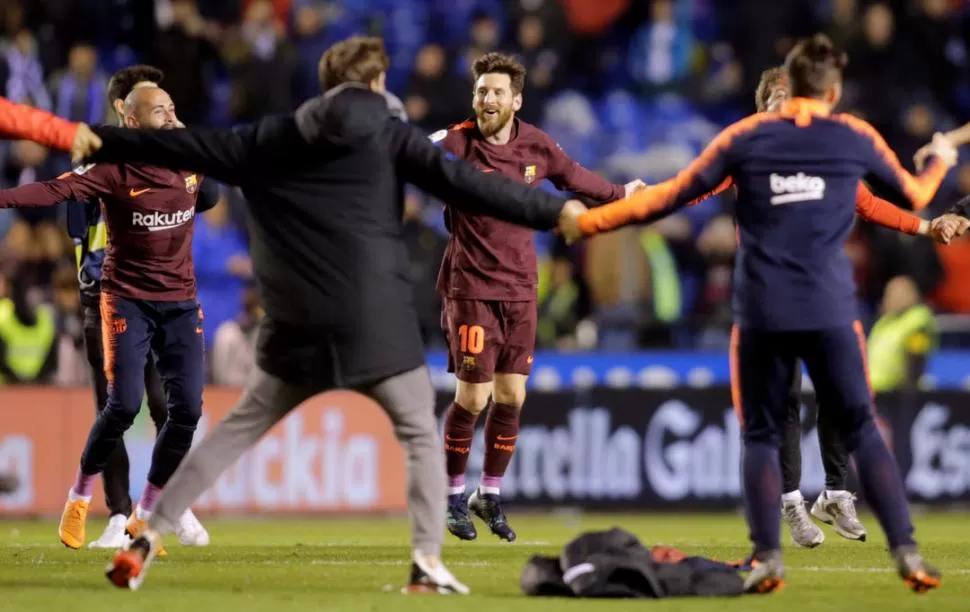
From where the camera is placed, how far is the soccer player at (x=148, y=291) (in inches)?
406

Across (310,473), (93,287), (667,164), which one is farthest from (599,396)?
(93,287)

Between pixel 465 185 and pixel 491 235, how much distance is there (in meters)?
3.25

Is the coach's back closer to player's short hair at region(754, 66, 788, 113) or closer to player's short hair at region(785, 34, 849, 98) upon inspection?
player's short hair at region(785, 34, 849, 98)

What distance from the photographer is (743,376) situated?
26.6 ft

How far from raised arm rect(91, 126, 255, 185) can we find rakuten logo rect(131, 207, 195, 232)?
91.4 inches

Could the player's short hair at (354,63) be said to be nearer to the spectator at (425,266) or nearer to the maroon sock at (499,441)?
the maroon sock at (499,441)

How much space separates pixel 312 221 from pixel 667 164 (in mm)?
12205

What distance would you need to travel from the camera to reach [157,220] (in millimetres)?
10398

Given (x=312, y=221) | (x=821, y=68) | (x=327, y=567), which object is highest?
(x=821, y=68)

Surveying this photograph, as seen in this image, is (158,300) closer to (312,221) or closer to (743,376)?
(312,221)

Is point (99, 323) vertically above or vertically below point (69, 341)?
above

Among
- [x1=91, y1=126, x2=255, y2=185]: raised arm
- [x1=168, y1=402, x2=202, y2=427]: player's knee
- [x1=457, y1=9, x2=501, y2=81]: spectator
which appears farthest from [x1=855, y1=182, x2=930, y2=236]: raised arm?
[x1=457, y1=9, x2=501, y2=81]: spectator

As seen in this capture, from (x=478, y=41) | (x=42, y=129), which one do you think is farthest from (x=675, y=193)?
(x=478, y=41)

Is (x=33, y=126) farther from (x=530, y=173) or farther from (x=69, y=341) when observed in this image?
(x=69, y=341)
